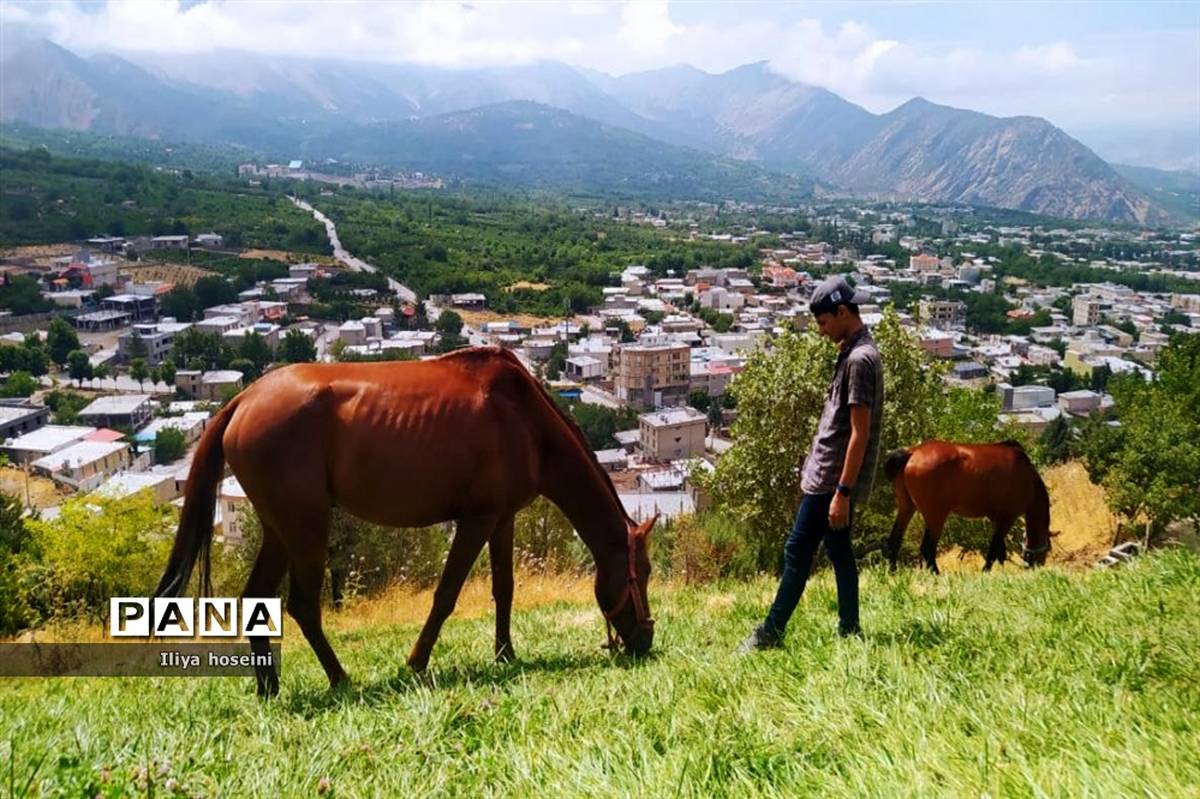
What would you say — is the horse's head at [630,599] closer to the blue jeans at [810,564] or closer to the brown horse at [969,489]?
the blue jeans at [810,564]

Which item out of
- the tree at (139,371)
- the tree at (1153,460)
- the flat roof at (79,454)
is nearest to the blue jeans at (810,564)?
the tree at (1153,460)

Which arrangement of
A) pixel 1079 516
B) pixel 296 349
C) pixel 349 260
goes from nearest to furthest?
pixel 1079 516, pixel 296 349, pixel 349 260

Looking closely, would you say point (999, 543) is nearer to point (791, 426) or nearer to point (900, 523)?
point (900, 523)

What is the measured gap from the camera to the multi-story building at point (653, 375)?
65750mm

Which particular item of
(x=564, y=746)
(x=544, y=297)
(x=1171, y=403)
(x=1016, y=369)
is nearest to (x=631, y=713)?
(x=564, y=746)

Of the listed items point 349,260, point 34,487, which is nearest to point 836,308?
point 34,487

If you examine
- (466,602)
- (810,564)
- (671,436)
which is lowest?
(671,436)

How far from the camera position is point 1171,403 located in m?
18.9

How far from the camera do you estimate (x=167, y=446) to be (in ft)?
160

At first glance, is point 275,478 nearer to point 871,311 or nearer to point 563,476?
point 563,476

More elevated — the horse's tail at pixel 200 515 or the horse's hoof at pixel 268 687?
the horse's tail at pixel 200 515

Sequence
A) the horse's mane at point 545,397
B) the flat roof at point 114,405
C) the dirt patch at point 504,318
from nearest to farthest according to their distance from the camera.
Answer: the horse's mane at point 545,397, the flat roof at point 114,405, the dirt patch at point 504,318

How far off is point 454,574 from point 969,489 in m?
5.61

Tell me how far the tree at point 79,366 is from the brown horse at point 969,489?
69921 mm
